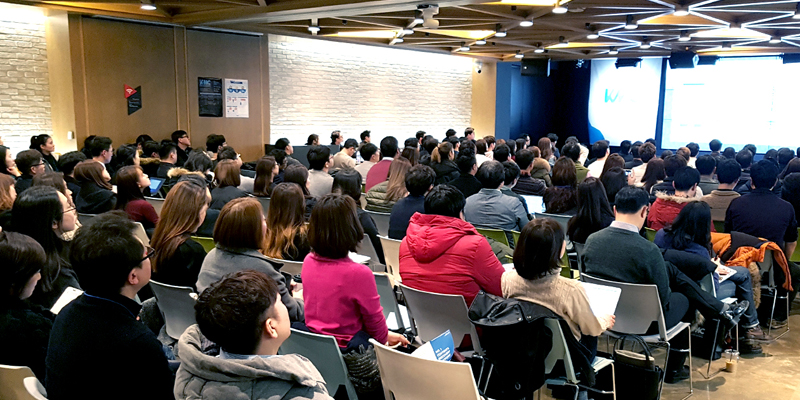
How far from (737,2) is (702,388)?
564 cm

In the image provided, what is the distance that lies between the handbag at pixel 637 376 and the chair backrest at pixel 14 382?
110 inches

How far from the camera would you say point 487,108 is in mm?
16047

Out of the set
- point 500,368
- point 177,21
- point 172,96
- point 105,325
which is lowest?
point 500,368

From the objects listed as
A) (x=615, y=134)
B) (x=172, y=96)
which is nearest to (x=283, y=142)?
(x=172, y=96)

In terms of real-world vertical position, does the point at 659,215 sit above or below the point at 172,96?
below

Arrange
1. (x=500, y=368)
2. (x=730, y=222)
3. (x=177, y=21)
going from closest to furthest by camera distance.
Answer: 1. (x=500, y=368)
2. (x=730, y=222)
3. (x=177, y=21)

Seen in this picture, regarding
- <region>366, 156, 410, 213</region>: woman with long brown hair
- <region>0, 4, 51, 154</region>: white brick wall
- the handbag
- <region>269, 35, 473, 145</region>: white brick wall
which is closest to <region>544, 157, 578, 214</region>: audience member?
<region>366, 156, 410, 213</region>: woman with long brown hair

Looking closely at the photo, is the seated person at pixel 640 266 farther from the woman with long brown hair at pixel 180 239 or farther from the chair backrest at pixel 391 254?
the woman with long brown hair at pixel 180 239

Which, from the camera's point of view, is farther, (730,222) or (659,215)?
(730,222)

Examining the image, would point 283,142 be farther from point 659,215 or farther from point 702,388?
point 702,388

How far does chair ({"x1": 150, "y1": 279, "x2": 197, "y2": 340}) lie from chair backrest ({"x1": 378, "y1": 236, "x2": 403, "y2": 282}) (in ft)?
5.06

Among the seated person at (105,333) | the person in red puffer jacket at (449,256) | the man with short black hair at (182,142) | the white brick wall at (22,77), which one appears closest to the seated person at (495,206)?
the person in red puffer jacket at (449,256)

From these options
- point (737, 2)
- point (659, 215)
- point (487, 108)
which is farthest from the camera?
point (487, 108)

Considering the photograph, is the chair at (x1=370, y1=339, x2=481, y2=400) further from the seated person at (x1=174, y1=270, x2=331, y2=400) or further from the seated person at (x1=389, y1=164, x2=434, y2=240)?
the seated person at (x1=389, y1=164, x2=434, y2=240)
